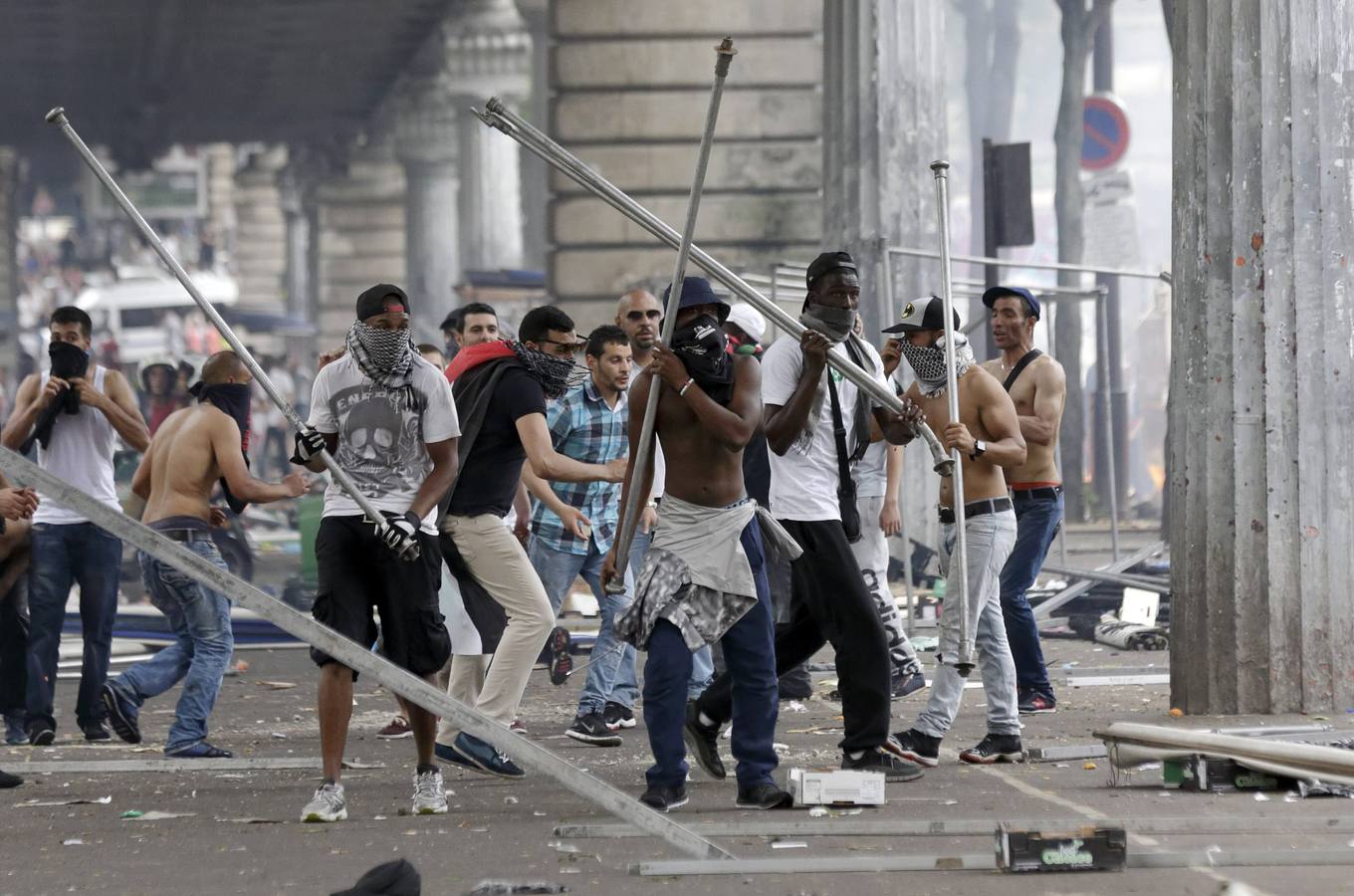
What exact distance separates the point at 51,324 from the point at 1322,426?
206 inches

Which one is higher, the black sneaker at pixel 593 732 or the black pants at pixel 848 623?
the black pants at pixel 848 623

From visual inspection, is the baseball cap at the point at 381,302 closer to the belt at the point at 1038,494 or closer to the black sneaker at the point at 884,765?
the black sneaker at the point at 884,765

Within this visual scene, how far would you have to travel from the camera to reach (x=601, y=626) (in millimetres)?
9734

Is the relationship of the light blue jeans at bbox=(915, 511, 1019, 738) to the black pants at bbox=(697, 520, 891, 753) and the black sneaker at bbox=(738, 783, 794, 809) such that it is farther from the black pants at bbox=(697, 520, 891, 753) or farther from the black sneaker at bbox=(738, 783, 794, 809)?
the black sneaker at bbox=(738, 783, 794, 809)

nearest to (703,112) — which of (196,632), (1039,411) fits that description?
(1039,411)

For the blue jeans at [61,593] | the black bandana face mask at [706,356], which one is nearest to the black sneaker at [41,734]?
the blue jeans at [61,593]

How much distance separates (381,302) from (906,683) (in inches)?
156

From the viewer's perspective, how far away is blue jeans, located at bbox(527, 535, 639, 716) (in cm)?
916

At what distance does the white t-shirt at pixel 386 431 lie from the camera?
23.9 ft

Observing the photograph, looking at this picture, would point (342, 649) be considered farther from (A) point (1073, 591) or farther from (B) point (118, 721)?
(A) point (1073, 591)

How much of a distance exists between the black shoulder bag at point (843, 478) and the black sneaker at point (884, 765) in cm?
72

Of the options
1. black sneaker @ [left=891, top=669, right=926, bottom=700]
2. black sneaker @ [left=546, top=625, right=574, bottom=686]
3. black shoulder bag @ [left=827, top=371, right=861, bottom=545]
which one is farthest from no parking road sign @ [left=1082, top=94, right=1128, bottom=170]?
black shoulder bag @ [left=827, top=371, right=861, bottom=545]

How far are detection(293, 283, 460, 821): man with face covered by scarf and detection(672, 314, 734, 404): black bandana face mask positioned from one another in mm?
821

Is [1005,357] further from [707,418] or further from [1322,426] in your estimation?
[707,418]
